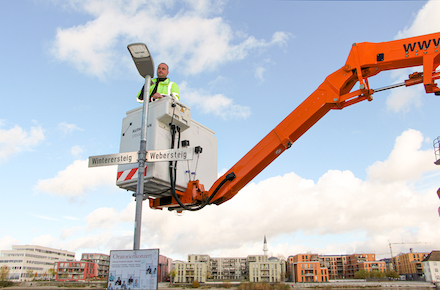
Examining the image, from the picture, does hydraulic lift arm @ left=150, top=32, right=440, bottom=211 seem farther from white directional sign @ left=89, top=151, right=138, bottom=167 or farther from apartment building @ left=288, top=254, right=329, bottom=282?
apartment building @ left=288, top=254, right=329, bottom=282

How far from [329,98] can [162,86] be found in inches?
188

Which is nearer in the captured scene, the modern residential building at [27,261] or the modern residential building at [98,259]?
the modern residential building at [27,261]

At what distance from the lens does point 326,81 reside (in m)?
8.13

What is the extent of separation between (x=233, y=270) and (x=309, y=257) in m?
38.2

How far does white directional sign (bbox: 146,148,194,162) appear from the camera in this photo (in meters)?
6.57

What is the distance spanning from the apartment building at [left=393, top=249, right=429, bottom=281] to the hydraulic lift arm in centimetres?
13194

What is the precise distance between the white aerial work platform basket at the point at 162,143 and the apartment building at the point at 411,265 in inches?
5203

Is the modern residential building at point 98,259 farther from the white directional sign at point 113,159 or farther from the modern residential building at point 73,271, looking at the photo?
the white directional sign at point 113,159

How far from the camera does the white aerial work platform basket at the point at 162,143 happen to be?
27.1 feet

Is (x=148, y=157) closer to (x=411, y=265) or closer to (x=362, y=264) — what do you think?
(x=362, y=264)

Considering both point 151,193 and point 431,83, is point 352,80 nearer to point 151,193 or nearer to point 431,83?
point 431,83

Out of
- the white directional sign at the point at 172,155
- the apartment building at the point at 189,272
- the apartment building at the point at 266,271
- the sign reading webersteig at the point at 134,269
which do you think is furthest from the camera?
the apartment building at the point at 189,272

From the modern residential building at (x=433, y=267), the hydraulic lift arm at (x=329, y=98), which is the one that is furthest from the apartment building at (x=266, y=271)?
the hydraulic lift arm at (x=329, y=98)

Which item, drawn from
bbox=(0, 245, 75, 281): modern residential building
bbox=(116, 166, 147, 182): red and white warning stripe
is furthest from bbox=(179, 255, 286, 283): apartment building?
bbox=(116, 166, 147, 182): red and white warning stripe
